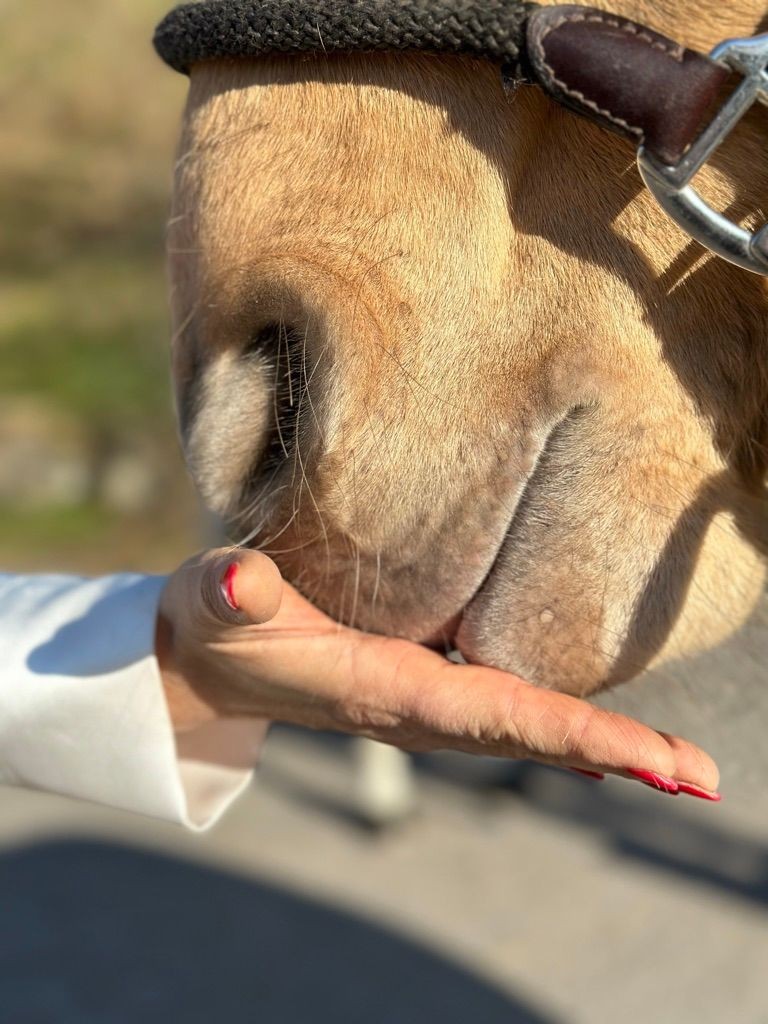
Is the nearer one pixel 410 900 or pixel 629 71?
pixel 629 71

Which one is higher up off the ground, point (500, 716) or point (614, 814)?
point (500, 716)

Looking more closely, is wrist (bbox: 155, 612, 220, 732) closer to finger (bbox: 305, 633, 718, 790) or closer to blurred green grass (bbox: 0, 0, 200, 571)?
finger (bbox: 305, 633, 718, 790)

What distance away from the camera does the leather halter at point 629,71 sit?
0.50 metres

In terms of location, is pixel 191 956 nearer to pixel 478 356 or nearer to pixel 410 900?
pixel 410 900

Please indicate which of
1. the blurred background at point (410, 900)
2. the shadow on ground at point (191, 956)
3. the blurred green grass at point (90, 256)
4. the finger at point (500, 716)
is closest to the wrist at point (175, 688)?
the finger at point (500, 716)

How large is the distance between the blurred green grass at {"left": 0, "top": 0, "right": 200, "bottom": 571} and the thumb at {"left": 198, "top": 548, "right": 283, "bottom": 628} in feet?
7.79

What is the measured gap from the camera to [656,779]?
569 millimetres

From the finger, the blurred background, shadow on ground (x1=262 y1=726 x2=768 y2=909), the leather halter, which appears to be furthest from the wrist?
shadow on ground (x1=262 y1=726 x2=768 y2=909)

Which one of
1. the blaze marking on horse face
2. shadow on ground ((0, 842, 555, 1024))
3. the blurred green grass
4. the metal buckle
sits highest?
the metal buckle

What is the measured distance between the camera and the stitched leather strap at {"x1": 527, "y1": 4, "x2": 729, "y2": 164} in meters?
0.50

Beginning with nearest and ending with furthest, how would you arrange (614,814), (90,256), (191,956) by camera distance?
(191,956) < (614,814) < (90,256)

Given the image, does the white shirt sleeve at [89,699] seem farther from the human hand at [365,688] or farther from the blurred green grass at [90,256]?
the blurred green grass at [90,256]

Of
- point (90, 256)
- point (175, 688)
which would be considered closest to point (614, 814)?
point (175, 688)

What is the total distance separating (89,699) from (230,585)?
0.27 meters
